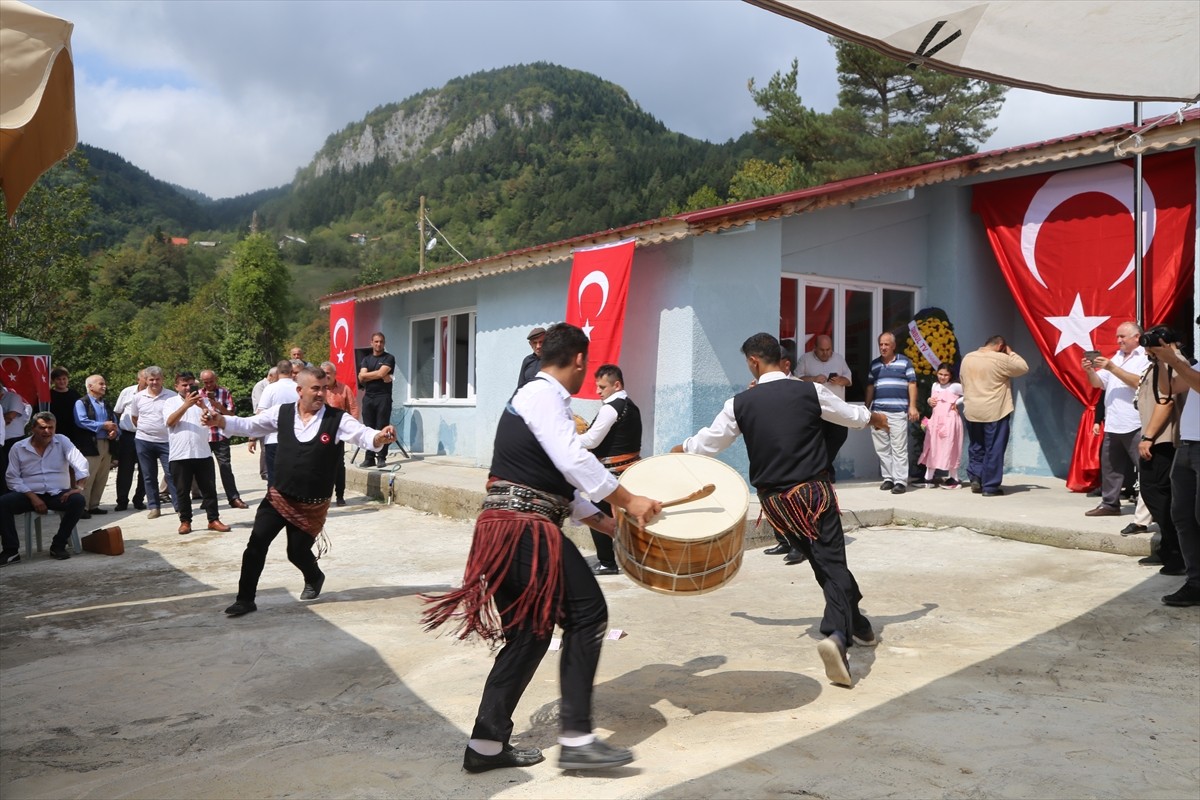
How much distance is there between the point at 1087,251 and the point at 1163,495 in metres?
4.16

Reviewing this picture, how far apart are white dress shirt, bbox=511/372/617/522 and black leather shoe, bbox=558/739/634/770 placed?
94cm

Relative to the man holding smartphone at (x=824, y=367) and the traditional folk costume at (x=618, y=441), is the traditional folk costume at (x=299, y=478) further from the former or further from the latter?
the man holding smartphone at (x=824, y=367)

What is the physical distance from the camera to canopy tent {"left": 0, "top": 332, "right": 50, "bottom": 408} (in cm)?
1131

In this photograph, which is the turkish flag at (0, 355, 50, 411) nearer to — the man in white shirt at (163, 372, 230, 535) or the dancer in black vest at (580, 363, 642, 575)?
the man in white shirt at (163, 372, 230, 535)

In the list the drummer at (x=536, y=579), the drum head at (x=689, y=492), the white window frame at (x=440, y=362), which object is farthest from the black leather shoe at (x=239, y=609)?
the white window frame at (x=440, y=362)

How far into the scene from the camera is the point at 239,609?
6.45m

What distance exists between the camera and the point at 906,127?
29812mm

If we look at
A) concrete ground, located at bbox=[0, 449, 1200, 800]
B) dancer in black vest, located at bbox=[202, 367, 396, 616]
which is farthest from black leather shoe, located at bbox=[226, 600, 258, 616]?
concrete ground, located at bbox=[0, 449, 1200, 800]

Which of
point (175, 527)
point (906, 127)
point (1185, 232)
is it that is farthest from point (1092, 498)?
point (906, 127)

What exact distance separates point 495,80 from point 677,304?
9568 centimetres

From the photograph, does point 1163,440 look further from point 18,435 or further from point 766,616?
point 18,435

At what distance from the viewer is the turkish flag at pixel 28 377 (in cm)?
1134

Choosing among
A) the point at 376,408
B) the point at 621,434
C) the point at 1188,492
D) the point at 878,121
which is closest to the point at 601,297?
the point at 621,434

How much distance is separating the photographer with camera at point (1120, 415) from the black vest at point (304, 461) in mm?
5574
